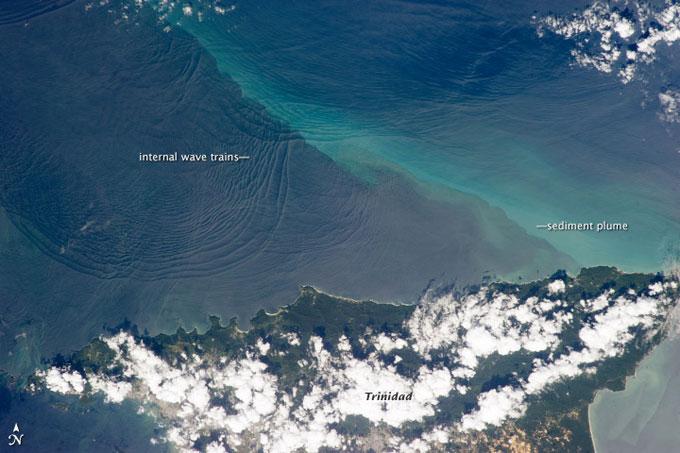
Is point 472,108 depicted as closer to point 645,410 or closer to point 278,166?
point 278,166

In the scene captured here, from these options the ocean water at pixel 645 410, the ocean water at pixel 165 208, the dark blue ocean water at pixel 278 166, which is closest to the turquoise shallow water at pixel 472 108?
the dark blue ocean water at pixel 278 166

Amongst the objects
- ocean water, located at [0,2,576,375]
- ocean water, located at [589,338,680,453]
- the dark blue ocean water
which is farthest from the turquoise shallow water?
ocean water, located at [589,338,680,453]

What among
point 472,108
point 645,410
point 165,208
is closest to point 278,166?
point 165,208

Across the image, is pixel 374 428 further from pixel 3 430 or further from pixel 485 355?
pixel 3 430

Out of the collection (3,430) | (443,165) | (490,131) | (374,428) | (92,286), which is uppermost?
(490,131)

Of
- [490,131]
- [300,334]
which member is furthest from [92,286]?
[490,131]

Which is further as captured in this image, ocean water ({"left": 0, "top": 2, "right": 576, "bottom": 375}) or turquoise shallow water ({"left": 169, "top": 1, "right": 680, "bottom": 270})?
ocean water ({"left": 0, "top": 2, "right": 576, "bottom": 375})

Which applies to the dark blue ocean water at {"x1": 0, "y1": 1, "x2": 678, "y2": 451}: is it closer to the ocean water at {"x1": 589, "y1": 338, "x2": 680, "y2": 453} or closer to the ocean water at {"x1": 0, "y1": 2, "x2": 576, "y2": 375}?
the ocean water at {"x1": 0, "y1": 2, "x2": 576, "y2": 375}

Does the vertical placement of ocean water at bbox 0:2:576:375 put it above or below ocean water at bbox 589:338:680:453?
above

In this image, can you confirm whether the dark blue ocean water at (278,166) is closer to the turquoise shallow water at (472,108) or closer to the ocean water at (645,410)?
the turquoise shallow water at (472,108)
